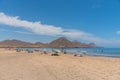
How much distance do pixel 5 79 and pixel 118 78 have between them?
5.45 meters

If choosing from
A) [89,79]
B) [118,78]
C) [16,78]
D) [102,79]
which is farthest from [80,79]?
[16,78]

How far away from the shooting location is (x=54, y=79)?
9.36 meters

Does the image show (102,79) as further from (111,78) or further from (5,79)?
(5,79)

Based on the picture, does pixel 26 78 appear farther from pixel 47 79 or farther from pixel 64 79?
pixel 64 79

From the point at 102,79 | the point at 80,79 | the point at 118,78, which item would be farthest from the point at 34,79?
the point at 118,78

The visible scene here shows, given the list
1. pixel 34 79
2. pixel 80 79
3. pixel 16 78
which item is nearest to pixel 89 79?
pixel 80 79

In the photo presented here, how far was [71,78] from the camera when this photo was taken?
965cm

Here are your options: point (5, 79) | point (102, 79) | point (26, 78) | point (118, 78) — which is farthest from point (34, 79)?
point (118, 78)

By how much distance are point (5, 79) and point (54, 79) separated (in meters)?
2.28

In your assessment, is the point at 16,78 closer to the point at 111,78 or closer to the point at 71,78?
the point at 71,78

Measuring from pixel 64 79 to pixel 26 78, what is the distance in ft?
5.96

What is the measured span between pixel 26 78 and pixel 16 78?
0.48 meters

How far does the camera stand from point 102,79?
31.6 ft

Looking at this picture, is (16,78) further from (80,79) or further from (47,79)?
(80,79)
